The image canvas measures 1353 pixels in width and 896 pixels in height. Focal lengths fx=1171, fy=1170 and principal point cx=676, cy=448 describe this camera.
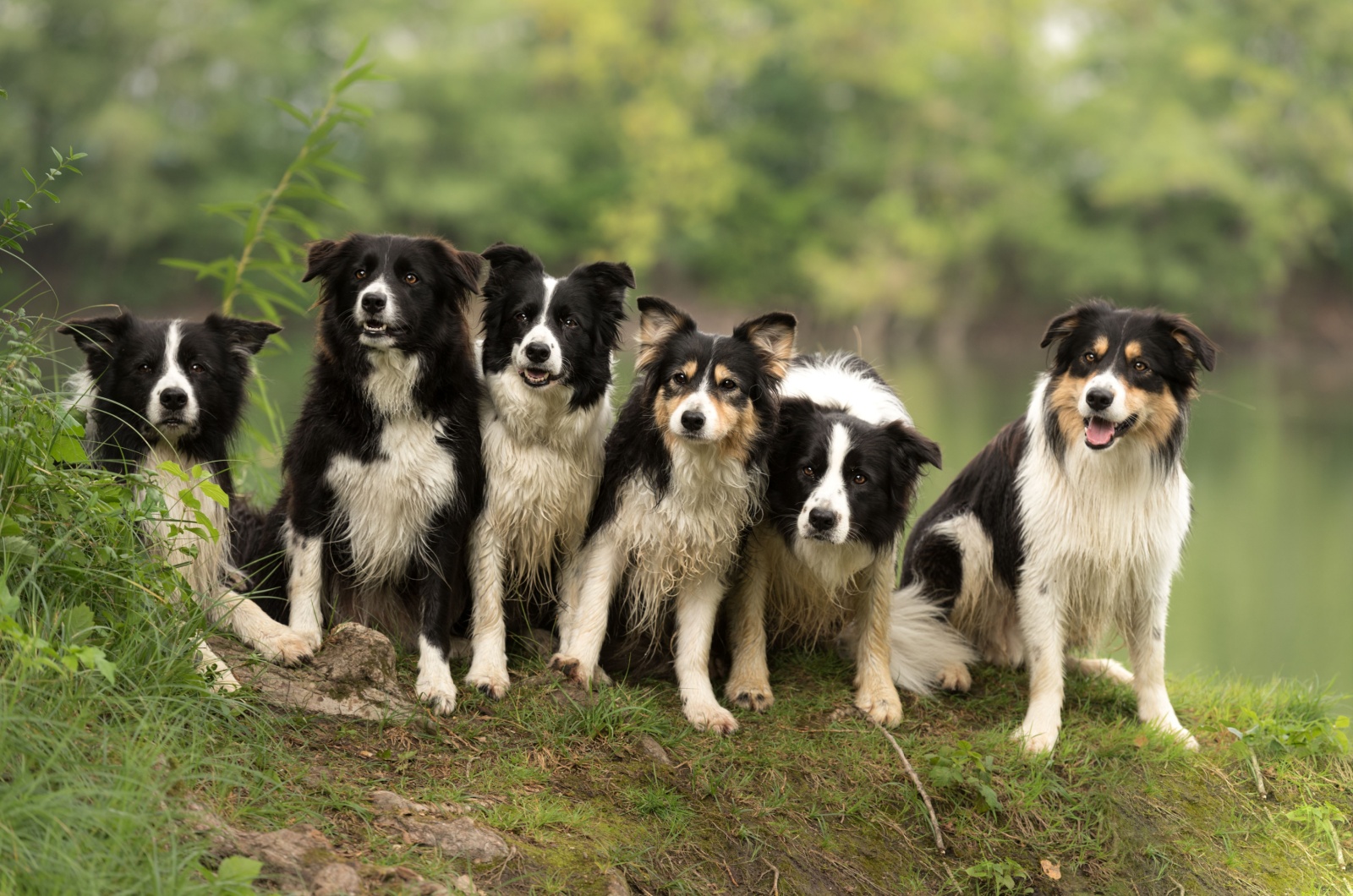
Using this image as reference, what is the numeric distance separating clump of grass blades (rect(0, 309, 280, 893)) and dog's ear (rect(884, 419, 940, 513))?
2.76 metres

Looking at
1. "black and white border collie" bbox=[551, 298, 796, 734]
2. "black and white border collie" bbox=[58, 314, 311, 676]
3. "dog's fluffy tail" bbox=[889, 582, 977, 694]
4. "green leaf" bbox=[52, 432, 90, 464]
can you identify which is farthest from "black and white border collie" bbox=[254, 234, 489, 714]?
"dog's fluffy tail" bbox=[889, 582, 977, 694]

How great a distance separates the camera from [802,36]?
159 ft

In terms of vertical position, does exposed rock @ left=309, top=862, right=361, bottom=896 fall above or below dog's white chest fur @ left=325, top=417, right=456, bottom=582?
below

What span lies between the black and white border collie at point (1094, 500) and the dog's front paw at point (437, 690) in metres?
2.47

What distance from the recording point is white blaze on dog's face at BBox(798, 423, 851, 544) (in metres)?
4.86

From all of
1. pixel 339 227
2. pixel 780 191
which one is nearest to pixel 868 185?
pixel 780 191

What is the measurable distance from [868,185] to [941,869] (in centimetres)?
4447

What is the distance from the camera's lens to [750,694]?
17.2 feet

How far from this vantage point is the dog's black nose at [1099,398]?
4.84 m

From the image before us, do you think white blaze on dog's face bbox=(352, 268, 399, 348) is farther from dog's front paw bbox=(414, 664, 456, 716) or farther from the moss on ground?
the moss on ground

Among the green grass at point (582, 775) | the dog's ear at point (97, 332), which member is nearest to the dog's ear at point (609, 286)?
the green grass at point (582, 775)

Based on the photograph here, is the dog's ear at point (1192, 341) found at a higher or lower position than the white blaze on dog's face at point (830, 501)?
higher

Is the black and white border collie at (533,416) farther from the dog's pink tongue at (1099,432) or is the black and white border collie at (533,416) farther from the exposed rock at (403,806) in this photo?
the dog's pink tongue at (1099,432)

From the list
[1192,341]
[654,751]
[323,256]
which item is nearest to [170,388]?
[323,256]
